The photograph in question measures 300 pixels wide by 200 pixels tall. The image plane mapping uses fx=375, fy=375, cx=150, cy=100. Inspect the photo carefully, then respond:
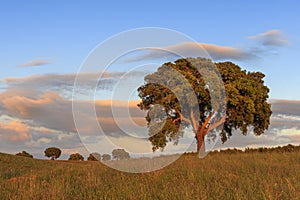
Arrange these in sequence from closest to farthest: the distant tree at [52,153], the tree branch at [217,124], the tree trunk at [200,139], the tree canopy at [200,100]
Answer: the tree canopy at [200,100], the tree branch at [217,124], the tree trunk at [200,139], the distant tree at [52,153]

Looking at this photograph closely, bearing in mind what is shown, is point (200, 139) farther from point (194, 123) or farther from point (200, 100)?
point (200, 100)

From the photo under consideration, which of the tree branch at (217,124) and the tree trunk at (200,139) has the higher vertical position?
the tree branch at (217,124)

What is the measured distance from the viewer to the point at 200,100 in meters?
36.2

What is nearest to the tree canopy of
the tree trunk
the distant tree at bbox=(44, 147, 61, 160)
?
the tree trunk

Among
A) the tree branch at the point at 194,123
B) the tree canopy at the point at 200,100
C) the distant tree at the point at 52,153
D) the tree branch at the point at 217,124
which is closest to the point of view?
the tree canopy at the point at 200,100

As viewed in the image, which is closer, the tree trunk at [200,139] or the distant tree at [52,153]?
the tree trunk at [200,139]

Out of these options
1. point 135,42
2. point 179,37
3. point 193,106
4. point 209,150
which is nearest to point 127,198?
point 135,42

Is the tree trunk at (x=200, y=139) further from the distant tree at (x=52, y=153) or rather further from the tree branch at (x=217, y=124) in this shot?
the distant tree at (x=52, y=153)

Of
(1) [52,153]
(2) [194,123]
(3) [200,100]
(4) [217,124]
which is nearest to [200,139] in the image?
(2) [194,123]

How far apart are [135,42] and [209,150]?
22.7m

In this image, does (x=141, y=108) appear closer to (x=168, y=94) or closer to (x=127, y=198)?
(x=168, y=94)

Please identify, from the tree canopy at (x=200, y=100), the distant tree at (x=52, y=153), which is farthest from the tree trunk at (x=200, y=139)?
the distant tree at (x=52, y=153)

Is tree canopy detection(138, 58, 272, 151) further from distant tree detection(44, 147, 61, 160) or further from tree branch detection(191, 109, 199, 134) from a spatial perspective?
distant tree detection(44, 147, 61, 160)

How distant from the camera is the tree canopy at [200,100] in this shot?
117 ft
